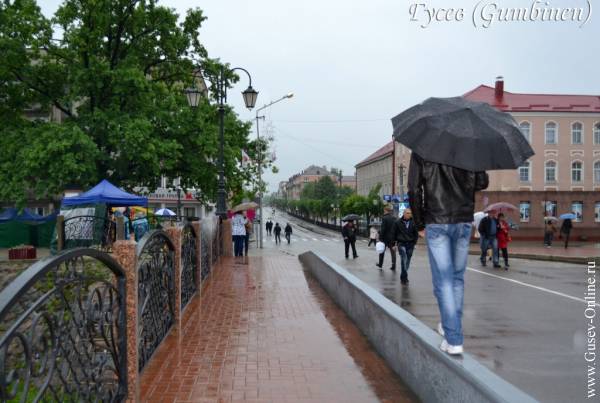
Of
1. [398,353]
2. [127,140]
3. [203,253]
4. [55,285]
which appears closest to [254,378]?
[398,353]

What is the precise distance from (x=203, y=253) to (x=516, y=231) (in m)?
37.1

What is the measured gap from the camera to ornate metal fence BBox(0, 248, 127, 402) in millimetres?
2188

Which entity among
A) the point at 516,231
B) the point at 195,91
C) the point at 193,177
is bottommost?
the point at 516,231

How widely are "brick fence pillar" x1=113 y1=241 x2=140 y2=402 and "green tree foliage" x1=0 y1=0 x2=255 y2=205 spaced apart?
1706 centimetres

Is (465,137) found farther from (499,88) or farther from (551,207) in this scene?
(499,88)

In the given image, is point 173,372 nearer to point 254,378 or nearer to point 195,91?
point 254,378

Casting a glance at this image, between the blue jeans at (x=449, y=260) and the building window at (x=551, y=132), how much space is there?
52762mm

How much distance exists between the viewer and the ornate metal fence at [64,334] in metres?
2.19

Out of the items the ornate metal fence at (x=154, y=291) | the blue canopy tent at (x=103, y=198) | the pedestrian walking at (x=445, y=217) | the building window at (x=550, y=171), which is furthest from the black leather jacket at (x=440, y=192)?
the building window at (x=550, y=171)

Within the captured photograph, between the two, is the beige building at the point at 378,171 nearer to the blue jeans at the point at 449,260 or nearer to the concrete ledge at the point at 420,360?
the concrete ledge at the point at 420,360

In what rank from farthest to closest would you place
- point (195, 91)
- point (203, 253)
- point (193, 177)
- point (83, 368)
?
point (193, 177) → point (195, 91) → point (203, 253) → point (83, 368)

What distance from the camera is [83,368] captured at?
294cm

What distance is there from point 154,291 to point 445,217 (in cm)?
306

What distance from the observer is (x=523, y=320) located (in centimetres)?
762
